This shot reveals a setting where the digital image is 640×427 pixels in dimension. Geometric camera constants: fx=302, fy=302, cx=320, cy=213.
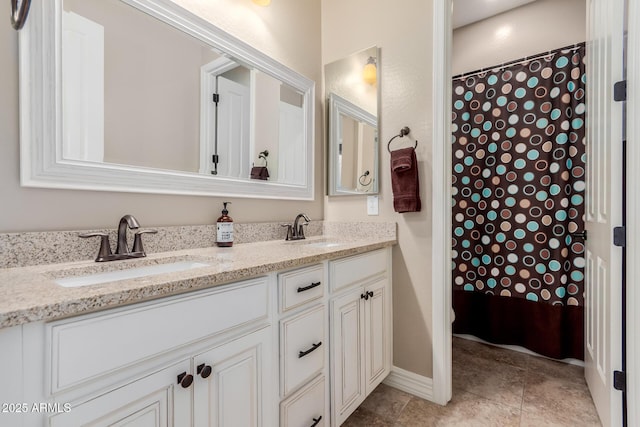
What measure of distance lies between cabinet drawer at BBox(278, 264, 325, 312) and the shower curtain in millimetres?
1739

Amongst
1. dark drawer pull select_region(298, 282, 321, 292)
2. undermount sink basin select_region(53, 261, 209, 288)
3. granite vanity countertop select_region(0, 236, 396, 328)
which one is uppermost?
granite vanity countertop select_region(0, 236, 396, 328)

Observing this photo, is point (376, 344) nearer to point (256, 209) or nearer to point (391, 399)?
point (391, 399)

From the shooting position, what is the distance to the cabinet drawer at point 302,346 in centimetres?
110

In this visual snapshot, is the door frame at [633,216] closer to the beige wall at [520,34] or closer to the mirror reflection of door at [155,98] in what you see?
the beige wall at [520,34]

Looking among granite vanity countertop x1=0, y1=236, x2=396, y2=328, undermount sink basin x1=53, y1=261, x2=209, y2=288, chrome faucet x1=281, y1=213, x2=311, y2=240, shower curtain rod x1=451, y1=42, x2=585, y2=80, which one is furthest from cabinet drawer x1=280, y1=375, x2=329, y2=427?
shower curtain rod x1=451, y1=42, x2=585, y2=80

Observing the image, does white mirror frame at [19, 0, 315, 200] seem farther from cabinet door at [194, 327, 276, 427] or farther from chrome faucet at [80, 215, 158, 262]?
cabinet door at [194, 327, 276, 427]

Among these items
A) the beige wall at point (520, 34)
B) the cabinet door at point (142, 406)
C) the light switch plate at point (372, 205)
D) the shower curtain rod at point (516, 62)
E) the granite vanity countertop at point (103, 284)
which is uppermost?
the beige wall at point (520, 34)

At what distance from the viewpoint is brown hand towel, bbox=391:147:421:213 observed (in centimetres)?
173

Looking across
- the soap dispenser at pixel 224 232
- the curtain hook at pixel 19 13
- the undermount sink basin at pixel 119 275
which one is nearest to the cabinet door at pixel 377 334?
the soap dispenser at pixel 224 232

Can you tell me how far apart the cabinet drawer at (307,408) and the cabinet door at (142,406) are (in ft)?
1.38

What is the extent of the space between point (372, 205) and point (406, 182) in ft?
0.99

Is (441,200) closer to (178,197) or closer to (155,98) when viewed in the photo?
(178,197)

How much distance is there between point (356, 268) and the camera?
1516 millimetres

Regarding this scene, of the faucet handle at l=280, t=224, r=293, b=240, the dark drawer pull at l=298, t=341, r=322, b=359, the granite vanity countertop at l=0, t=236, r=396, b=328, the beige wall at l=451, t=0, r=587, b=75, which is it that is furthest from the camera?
the beige wall at l=451, t=0, r=587, b=75
